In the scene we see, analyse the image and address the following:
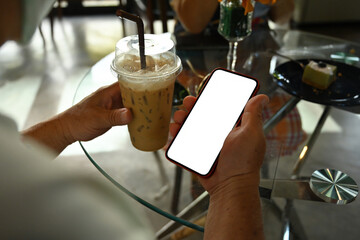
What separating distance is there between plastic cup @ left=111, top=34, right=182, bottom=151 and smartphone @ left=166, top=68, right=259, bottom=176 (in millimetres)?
84

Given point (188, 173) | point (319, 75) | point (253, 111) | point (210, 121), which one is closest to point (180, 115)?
point (210, 121)

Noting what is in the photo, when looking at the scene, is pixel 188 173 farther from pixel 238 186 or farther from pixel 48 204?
pixel 48 204

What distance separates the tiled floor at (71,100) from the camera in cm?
100

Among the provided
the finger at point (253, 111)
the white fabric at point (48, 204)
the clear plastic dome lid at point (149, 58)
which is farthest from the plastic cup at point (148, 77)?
the white fabric at point (48, 204)

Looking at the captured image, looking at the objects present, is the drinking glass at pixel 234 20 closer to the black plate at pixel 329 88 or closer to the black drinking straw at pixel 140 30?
the black plate at pixel 329 88

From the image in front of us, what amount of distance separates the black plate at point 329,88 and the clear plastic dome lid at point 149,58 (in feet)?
1.51

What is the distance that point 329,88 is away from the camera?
1.14 m

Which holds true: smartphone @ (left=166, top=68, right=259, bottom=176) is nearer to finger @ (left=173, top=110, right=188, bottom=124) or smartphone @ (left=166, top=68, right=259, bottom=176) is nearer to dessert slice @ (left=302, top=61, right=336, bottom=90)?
finger @ (left=173, top=110, right=188, bottom=124)

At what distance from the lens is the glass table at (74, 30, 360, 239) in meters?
0.93

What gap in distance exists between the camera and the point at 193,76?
4.32 feet

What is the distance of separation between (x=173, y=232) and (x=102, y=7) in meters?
3.02

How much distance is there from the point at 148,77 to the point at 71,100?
5.87ft

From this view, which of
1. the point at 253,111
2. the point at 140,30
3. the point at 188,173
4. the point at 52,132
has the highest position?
the point at 140,30

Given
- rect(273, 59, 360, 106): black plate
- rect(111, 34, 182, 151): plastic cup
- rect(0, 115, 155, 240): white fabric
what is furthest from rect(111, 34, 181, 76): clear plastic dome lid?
rect(0, 115, 155, 240): white fabric
